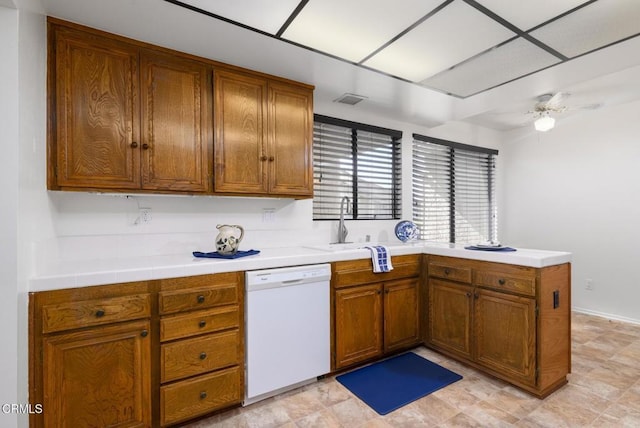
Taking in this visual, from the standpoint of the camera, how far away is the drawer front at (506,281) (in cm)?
210

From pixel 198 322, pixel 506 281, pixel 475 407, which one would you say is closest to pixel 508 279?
pixel 506 281

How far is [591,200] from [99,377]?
198 inches

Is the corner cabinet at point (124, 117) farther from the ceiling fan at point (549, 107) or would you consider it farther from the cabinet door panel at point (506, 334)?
the ceiling fan at point (549, 107)

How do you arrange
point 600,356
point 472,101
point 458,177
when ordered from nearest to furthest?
point 600,356 < point 472,101 < point 458,177

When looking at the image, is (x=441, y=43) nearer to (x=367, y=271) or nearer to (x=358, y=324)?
(x=367, y=271)

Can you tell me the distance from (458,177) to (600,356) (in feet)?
8.01

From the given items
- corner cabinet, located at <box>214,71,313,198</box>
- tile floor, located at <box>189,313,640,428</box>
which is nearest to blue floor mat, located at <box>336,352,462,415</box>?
tile floor, located at <box>189,313,640,428</box>

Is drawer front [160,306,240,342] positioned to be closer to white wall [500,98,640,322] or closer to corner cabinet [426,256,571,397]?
corner cabinet [426,256,571,397]

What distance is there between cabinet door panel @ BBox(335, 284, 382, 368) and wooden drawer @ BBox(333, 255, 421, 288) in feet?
0.20

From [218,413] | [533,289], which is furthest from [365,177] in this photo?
[218,413]

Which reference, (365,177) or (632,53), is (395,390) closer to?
(365,177)

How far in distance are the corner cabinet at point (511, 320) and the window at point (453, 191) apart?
141cm

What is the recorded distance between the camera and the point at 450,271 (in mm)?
2631

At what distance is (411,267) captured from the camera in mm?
2795
